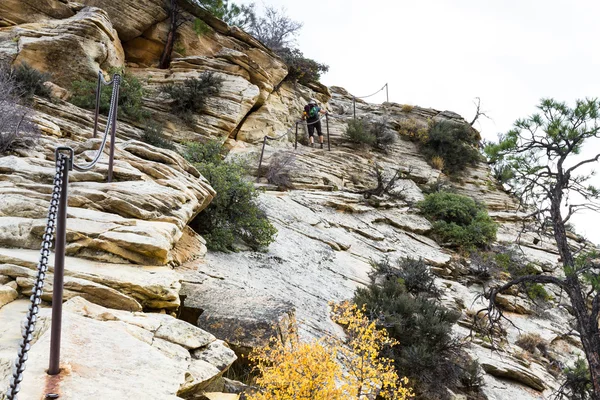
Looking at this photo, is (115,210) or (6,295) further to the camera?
(115,210)

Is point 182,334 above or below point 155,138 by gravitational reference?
below

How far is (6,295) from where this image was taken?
3250 mm

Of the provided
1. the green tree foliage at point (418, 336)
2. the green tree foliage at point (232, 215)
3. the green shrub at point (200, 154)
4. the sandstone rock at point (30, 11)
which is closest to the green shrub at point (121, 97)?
the green shrub at point (200, 154)

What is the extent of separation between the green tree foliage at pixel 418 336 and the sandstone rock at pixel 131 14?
15.3m

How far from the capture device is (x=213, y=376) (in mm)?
3316

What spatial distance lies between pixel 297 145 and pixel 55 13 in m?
10.6

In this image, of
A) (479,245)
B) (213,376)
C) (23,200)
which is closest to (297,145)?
(479,245)

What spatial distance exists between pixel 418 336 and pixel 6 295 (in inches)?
243

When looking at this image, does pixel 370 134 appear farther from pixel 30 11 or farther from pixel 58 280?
pixel 58 280

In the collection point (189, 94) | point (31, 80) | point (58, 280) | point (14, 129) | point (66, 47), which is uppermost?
point (66, 47)

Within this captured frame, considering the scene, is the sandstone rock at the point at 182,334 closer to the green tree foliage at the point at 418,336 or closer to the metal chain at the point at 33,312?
the metal chain at the point at 33,312

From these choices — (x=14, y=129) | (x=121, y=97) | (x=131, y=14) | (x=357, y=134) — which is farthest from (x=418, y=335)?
(x=131, y=14)

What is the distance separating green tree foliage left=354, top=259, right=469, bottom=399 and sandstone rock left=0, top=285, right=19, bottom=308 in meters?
4.94

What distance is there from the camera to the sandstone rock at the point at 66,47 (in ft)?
39.3
